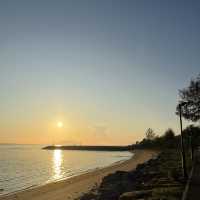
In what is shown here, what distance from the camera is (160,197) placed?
13.2 m

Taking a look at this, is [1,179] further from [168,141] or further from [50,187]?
[168,141]

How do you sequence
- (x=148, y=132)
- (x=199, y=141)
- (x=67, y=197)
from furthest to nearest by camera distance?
(x=148, y=132)
(x=199, y=141)
(x=67, y=197)

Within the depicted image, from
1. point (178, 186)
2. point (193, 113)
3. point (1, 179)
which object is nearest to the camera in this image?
point (178, 186)

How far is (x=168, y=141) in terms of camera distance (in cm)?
11450

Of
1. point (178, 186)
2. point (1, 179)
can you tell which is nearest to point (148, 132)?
point (1, 179)

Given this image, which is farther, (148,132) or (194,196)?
(148,132)

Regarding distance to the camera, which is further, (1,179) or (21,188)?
(1,179)

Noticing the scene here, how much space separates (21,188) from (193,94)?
2130 cm

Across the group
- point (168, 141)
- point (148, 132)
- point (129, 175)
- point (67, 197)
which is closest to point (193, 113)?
point (129, 175)

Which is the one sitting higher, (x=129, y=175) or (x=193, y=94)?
(x=193, y=94)

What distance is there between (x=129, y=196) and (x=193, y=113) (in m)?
17.0

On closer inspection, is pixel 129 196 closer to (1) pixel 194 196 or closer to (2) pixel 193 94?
(1) pixel 194 196

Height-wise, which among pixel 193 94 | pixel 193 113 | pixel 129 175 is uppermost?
pixel 193 94

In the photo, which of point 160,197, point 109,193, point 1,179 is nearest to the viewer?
point 160,197
